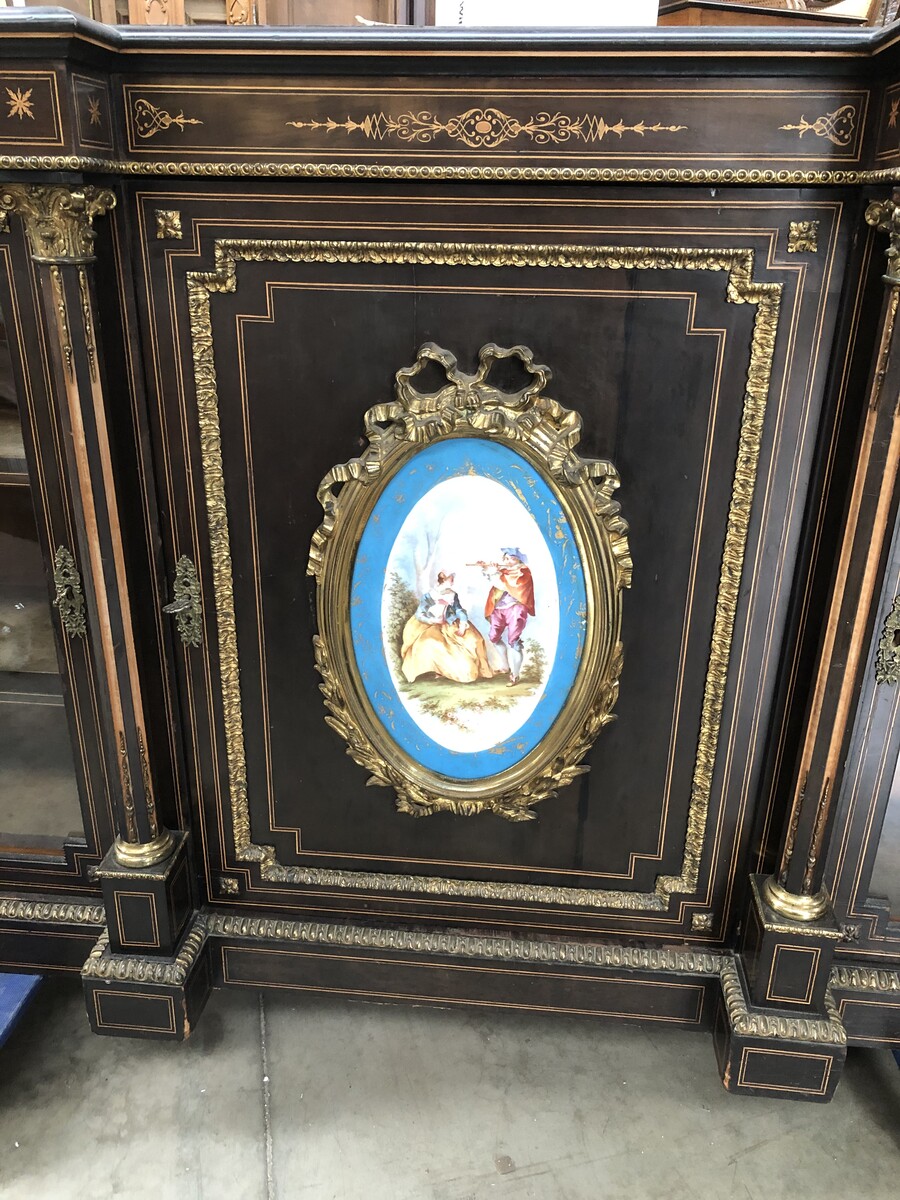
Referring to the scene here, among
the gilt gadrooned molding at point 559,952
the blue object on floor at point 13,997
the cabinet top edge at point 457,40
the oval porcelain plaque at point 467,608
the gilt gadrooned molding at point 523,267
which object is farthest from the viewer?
the blue object on floor at point 13,997

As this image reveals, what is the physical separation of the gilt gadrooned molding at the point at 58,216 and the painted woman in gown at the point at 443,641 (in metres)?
0.63

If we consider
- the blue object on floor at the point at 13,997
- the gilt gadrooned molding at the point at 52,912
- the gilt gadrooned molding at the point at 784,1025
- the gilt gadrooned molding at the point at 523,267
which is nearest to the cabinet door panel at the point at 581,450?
the gilt gadrooned molding at the point at 523,267

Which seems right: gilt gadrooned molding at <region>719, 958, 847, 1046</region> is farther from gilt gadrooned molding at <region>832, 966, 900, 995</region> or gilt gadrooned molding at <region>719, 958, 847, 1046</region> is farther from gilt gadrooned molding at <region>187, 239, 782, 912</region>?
gilt gadrooned molding at <region>187, 239, 782, 912</region>

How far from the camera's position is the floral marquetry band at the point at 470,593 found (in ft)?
4.08

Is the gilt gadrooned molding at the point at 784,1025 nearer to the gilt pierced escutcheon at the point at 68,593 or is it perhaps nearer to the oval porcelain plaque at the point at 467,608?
the oval porcelain plaque at the point at 467,608

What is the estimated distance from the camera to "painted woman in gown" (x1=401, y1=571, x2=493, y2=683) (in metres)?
1.34

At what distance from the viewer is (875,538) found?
116 centimetres

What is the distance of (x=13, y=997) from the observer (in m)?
1.56

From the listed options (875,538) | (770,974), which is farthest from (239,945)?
(875,538)

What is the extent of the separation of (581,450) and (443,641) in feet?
1.14

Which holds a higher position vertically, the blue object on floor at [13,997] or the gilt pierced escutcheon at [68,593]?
the gilt pierced escutcheon at [68,593]

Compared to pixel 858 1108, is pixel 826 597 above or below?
above

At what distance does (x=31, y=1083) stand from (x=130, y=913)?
361mm

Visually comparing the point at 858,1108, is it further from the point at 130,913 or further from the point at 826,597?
the point at 130,913
